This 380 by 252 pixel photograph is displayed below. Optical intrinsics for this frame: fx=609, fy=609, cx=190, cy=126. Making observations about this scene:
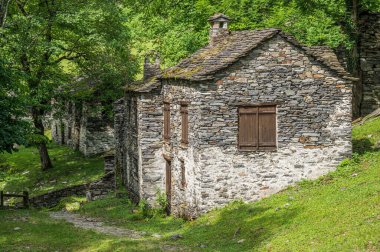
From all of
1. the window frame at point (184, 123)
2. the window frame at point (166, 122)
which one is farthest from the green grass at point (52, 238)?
the window frame at point (166, 122)

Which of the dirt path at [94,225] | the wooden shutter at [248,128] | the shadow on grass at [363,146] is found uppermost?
the wooden shutter at [248,128]

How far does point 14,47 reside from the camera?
31.6 meters

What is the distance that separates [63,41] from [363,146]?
1863cm

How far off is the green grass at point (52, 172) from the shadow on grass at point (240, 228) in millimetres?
14871

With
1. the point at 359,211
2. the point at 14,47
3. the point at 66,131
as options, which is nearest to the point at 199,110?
the point at 359,211

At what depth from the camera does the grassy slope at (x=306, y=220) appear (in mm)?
15562

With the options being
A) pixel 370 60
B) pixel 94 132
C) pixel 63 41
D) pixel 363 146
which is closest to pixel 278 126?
pixel 363 146

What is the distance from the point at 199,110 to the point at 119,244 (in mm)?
5592

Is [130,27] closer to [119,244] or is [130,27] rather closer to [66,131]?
[66,131]

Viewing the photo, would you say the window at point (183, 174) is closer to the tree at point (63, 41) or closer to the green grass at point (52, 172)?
the tree at point (63, 41)

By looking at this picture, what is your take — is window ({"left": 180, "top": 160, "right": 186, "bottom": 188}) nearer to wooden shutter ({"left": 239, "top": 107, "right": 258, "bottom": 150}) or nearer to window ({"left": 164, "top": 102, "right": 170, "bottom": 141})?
window ({"left": 164, "top": 102, "right": 170, "bottom": 141})

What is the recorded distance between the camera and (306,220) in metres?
17.6

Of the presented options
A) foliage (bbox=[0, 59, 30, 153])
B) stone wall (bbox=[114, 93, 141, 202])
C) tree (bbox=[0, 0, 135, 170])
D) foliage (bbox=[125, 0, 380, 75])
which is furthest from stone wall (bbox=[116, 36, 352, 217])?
tree (bbox=[0, 0, 135, 170])

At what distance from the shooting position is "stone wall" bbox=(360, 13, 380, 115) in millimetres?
34156
